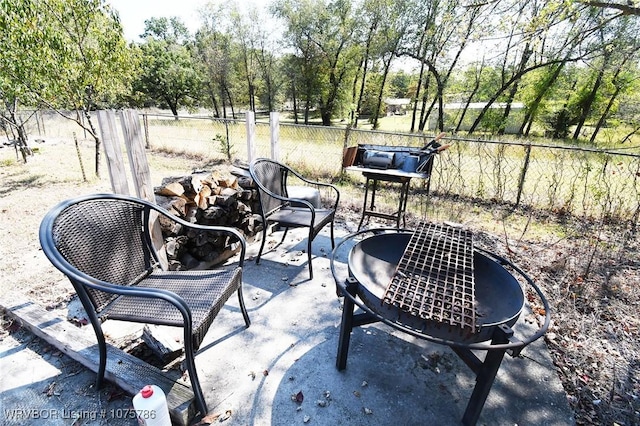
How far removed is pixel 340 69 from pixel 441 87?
22.2 ft

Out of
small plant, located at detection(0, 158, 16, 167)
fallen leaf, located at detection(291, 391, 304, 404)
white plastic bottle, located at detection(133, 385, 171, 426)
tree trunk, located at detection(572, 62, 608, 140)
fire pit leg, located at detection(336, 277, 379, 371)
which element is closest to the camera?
white plastic bottle, located at detection(133, 385, 171, 426)

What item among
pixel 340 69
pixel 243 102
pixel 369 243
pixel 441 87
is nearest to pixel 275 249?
pixel 369 243

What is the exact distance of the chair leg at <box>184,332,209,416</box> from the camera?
1.25 metres

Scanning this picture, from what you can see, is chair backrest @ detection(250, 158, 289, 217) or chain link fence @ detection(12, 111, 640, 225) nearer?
chair backrest @ detection(250, 158, 289, 217)

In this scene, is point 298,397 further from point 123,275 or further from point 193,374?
point 123,275

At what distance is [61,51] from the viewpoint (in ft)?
15.0

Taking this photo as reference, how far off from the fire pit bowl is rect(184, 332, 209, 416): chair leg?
0.77 meters

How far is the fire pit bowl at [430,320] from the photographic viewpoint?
1.13 m

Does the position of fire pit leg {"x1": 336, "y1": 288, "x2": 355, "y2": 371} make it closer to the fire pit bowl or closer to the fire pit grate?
the fire pit bowl

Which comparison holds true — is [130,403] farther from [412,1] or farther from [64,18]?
[412,1]

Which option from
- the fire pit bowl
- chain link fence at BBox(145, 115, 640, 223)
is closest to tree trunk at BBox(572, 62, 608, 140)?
chain link fence at BBox(145, 115, 640, 223)

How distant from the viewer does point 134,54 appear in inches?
220

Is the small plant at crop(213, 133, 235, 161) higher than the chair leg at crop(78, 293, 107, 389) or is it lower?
higher

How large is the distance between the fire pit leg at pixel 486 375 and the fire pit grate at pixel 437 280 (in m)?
0.12
